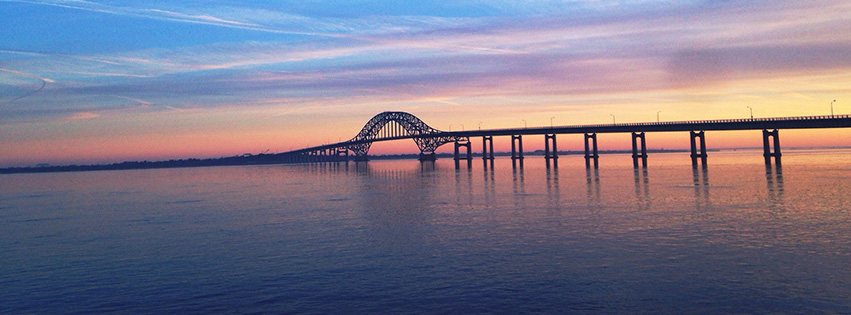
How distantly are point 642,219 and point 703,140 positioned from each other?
10766 cm

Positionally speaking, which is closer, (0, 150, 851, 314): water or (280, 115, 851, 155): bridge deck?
(0, 150, 851, 314): water

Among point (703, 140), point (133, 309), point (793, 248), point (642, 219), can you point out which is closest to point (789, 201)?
point (642, 219)

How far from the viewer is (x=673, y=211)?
31.8 metres

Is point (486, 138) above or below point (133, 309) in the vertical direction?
above

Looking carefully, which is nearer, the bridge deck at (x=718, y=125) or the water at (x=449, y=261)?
the water at (x=449, y=261)

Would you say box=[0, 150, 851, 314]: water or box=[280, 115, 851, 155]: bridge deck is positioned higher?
box=[280, 115, 851, 155]: bridge deck

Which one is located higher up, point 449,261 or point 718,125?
point 718,125

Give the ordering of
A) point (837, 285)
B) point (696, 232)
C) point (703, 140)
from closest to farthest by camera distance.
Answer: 1. point (837, 285)
2. point (696, 232)
3. point (703, 140)

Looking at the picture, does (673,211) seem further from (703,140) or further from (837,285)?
(703,140)

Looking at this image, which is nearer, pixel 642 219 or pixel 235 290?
pixel 235 290

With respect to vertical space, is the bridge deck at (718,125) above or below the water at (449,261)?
above

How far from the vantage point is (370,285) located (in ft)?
52.2

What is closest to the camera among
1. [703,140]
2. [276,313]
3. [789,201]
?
[276,313]

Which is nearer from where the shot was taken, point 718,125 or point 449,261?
point 449,261
